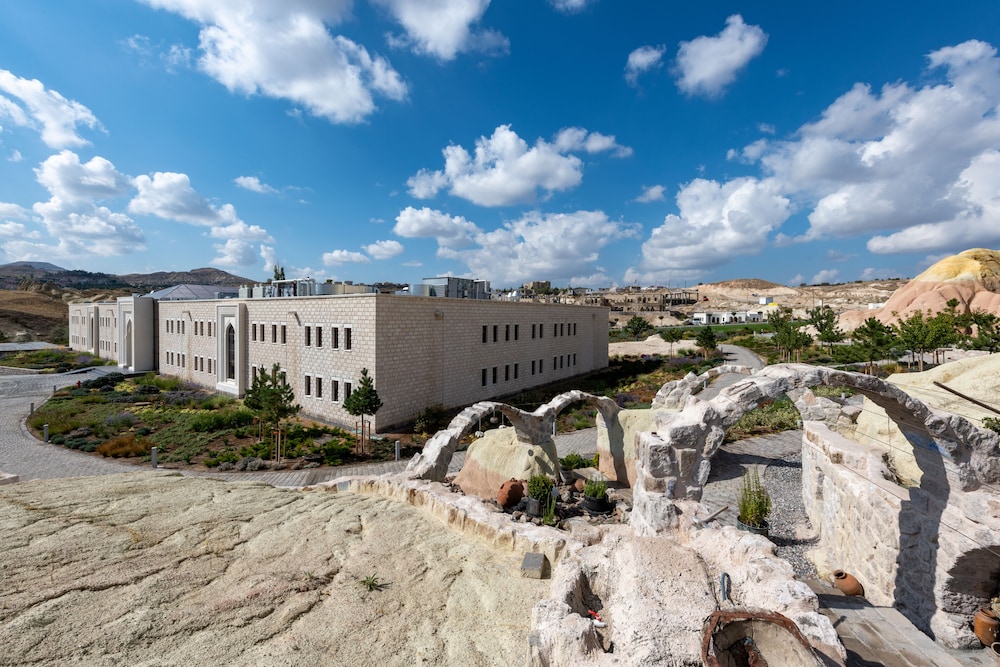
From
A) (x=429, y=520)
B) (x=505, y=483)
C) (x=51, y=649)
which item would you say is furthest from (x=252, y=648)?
(x=505, y=483)

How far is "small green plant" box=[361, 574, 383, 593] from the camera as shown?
675 cm

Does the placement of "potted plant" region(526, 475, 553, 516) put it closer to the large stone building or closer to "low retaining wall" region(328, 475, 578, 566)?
"low retaining wall" region(328, 475, 578, 566)

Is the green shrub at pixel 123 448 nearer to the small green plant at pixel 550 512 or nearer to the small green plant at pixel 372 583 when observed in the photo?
the small green plant at pixel 550 512

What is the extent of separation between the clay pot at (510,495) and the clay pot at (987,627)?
9.93 metres

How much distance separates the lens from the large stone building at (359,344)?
2344 cm

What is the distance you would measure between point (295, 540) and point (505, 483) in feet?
23.1

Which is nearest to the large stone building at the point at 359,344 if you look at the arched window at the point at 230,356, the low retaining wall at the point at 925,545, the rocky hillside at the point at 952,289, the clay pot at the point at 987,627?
the arched window at the point at 230,356

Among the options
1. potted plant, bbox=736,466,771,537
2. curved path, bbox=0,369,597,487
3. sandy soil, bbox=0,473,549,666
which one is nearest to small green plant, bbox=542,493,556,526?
sandy soil, bbox=0,473,549,666

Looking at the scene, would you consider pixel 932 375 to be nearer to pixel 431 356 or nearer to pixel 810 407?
pixel 810 407

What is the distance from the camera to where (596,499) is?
44.3 ft

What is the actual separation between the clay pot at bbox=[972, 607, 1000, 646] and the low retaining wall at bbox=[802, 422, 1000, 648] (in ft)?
0.42

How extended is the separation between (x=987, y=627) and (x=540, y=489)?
9.54 m

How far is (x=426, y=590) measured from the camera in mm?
6832

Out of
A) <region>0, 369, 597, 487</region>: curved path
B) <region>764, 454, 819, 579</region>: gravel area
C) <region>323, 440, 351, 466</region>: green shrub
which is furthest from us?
<region>323, 440, 351, 466</region>: green shrub
